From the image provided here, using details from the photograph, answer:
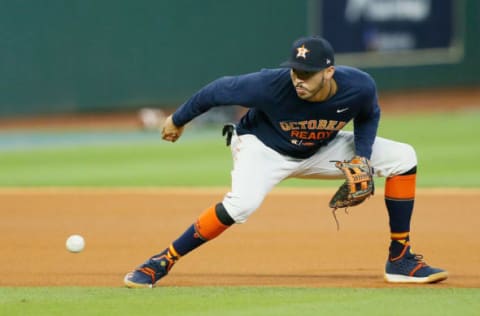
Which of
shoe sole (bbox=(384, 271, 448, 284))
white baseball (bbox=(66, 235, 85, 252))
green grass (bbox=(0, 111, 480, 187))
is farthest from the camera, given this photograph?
green grass (bbox=(0, 111, 480, 187))

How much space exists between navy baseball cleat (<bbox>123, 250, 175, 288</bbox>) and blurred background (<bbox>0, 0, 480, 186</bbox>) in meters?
10.3

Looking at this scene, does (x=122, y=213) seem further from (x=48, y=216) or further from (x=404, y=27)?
(x=404, y=27)

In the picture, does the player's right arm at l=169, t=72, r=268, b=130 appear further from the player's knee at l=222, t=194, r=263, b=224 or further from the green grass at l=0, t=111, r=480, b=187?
the green grass at l=0, t=111, r=480, b=187

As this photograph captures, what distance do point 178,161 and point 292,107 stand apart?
8.19 metres

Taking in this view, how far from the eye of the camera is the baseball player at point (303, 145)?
5.45 metres

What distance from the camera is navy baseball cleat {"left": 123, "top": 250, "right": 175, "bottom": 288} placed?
219 inches

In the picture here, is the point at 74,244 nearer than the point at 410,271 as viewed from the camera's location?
Answer: No

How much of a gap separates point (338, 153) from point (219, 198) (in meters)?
4.16

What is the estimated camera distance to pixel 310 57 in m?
5.27

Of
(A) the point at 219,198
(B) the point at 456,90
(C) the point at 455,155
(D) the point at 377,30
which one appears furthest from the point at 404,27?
(A) the point at 219,198

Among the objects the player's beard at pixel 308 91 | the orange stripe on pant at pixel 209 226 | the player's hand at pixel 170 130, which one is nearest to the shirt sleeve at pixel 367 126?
the player's beard at pixel 308 91

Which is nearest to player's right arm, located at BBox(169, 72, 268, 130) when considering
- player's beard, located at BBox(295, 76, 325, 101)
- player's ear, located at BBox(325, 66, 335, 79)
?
player's beard, located at BBox(295, 76, 325, 101)

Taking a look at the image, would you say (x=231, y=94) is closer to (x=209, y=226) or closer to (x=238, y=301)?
(x=209, y=226)

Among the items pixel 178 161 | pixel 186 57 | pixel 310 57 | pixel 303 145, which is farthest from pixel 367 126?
pixel 186 57
